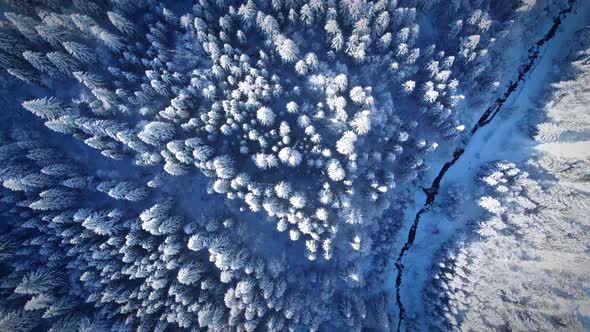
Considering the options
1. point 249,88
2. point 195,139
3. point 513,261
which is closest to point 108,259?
point 195,139

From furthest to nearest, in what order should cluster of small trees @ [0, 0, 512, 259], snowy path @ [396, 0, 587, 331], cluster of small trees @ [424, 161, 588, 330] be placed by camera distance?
1. snowy path @ [396, 0, 587, 331]
2. cluster of small trees @ [424, 161, 588, 330]
3. cluster of small trees @ [0, 0, 512, 259]

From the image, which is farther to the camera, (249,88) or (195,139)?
(249,88)

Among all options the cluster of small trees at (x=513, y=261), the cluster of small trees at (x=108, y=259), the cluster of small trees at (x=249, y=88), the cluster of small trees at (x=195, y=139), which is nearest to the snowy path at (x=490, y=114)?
the cluster of small trees at (x=513, y=261)

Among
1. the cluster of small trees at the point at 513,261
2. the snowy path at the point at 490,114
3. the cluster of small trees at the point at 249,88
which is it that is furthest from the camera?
the snowy path at the point at 490,114

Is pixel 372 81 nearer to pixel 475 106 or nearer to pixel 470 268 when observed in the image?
pixel 475 106

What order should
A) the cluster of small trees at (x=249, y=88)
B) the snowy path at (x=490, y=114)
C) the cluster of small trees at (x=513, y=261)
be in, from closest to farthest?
the cluster of small trees at (x=249, y=88), the cluster of small trees at (x=513, y=261), the snowy path at (x=490, y=114)

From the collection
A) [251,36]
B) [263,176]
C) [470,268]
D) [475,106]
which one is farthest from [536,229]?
[251,36]

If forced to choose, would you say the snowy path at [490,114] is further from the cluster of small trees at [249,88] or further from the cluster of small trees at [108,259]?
the cluster of small trees at [108,259]

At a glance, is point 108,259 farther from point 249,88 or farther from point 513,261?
point 513,261

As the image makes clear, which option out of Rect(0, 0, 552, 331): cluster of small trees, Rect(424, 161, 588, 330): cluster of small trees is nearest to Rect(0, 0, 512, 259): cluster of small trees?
Rect(0, 0, 552, 331): cluster of small trees

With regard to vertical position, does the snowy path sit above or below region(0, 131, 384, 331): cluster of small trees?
above

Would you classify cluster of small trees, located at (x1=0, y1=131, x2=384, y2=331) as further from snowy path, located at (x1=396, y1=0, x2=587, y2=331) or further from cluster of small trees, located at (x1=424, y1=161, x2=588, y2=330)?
cluster of small trees, located at (x1=424, y1=161, x2=588, y2=330)
